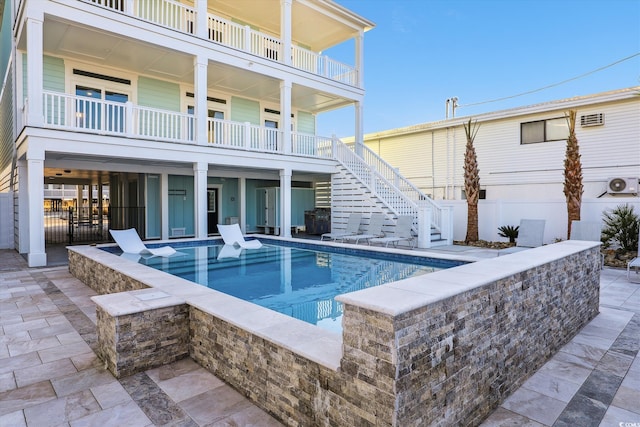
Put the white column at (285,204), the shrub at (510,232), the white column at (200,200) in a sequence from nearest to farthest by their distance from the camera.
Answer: the white column at (200,200), the shrub at (510,232), the white column at (285,204)

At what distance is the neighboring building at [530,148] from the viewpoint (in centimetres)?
1302

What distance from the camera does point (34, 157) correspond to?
27.8 feet

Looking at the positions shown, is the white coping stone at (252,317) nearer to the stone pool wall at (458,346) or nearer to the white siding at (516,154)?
the stone pool wall at (458,346)

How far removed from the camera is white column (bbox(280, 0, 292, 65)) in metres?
12.8

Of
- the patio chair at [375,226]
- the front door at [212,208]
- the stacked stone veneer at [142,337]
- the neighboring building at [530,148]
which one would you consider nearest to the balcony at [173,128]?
the front door at [212,208]

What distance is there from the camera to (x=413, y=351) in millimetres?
2146

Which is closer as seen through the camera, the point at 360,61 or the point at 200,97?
the point at 200,97

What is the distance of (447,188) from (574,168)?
744 cm

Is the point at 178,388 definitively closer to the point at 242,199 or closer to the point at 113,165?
the point at 113,165

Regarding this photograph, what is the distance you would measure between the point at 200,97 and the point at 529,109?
12275 millimetres

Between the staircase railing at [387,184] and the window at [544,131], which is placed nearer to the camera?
the staircase railing at [387,184]

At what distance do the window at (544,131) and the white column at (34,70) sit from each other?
16.0m

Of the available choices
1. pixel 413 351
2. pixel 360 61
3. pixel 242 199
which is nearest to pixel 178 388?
pixel 413 351

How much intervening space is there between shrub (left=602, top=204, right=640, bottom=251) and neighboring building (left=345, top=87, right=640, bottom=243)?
1.60 ft
